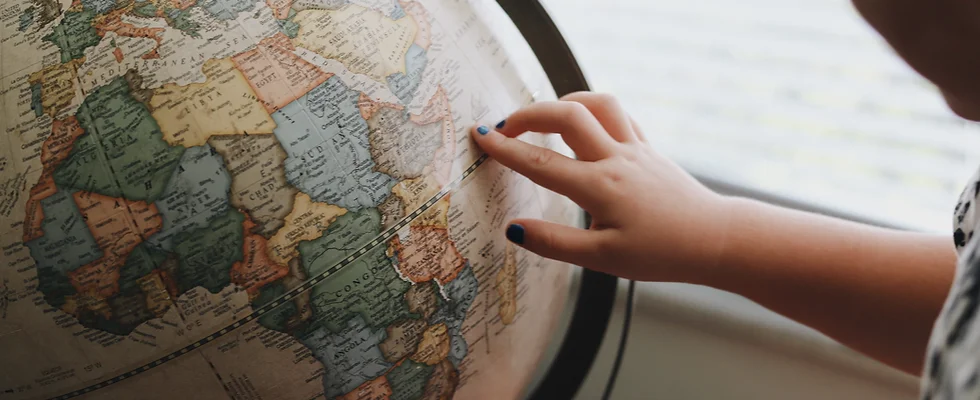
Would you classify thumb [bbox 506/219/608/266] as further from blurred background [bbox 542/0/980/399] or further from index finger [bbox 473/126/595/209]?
blurred background [bbox 542/0/980/399]

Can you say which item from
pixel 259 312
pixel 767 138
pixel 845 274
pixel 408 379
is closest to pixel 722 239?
pixel 845 274

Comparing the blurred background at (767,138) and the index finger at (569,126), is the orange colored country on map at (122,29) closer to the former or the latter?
the index finger at (569,126)

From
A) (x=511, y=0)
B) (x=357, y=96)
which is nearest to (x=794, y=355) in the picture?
(x=511, y=0)

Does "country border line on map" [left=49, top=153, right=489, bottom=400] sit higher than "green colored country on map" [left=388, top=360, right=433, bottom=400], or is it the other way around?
"country border line on map" [left=49, top=153, right=489, bottom=400]

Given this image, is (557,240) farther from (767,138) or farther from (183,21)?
(767,138)

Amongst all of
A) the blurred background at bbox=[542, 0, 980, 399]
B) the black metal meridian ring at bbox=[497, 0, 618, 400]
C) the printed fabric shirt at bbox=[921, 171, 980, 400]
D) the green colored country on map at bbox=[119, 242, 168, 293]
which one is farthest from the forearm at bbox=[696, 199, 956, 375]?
the green colored country on map at bbox=[119, 242, 168, 293]

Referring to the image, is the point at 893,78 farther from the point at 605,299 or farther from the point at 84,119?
the point at 84,119
